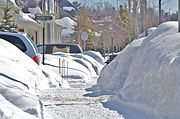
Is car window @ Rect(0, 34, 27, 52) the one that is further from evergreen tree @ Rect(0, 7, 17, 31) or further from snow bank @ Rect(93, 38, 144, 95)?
evergreen tree @ Rect(0, 7, 17, 31)

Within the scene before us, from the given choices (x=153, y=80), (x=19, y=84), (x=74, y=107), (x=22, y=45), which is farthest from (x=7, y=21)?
(x=153, y=80)

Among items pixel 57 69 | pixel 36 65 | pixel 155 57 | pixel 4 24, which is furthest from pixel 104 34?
pixel 155 57

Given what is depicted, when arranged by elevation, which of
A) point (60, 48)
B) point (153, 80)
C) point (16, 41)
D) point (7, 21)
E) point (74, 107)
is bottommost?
point (60, 48)

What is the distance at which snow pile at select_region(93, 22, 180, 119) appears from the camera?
28.3 ft

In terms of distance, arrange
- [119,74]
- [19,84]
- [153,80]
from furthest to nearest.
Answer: [119,74]
[19,84]
[153,80]

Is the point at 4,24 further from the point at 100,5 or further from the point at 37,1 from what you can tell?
the point at 100,5

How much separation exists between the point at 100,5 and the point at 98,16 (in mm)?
2023

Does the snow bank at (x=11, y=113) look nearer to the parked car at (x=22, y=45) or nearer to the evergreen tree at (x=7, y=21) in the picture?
the parked car at (x=22, y=45)

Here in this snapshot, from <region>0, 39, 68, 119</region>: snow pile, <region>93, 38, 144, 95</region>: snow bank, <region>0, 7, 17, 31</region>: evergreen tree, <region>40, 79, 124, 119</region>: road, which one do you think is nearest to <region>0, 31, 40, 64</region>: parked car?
<region>0, 39, 68, 119</region>: snow pile

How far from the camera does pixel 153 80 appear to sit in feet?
32.5

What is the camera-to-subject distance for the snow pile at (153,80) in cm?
862

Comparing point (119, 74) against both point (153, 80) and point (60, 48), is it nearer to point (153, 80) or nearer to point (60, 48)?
point (153, 80)

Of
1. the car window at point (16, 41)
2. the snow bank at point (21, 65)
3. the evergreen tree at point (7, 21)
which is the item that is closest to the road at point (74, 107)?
the snow bank at point (21, 65)

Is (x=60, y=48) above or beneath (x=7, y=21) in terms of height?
beneath
